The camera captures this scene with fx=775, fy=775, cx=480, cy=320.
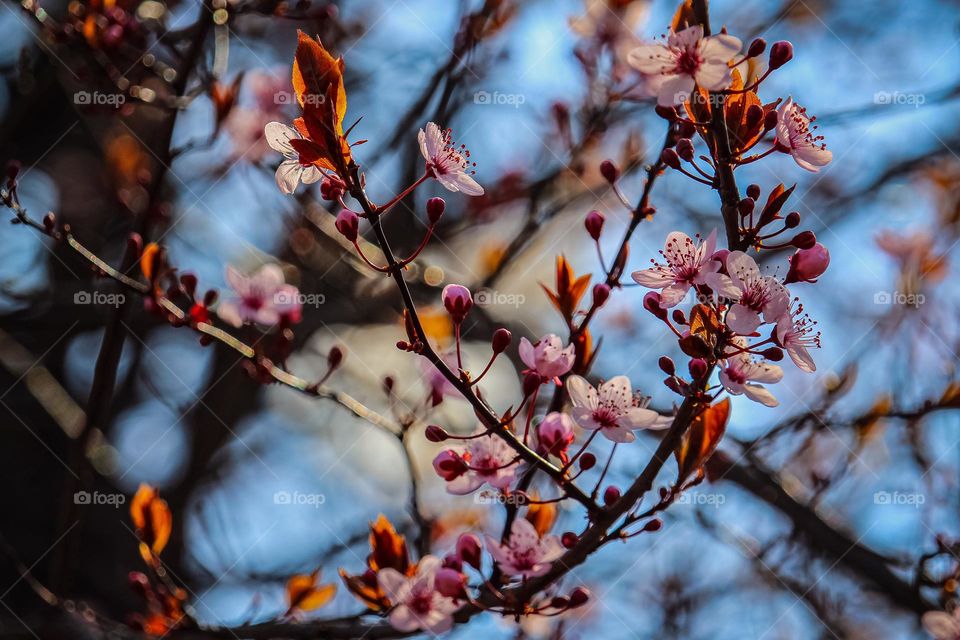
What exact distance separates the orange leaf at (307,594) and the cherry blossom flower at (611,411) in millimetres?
735

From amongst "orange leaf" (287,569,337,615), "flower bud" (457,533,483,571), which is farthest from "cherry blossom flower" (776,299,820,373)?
"orange leaf" (287,569,337,615)

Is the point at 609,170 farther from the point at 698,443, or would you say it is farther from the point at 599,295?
the point at 698,443

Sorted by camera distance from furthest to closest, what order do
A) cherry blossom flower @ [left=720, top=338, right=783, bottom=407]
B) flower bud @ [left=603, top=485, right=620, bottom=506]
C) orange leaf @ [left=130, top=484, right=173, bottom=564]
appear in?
orange leaf @ [left=130, top=484, right=173, bottom=564], flower bud @ [left=603, top=485, right=620, bottom=506], cherry blossom flower @ [left=720, top=338, right=783, bottom=407]

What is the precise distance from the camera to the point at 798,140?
43.1 inches

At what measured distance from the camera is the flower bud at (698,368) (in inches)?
38.7

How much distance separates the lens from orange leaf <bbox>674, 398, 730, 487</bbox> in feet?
3.62

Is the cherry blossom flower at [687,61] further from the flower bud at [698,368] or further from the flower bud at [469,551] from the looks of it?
the flower bud at [469,551]

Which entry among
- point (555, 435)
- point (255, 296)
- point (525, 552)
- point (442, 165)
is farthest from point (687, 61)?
point (255, 296)

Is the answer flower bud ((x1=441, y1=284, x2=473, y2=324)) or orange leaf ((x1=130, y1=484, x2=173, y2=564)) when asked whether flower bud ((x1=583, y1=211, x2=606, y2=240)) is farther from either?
orange leaf ((x1=130, y1=484, x2=173, y2=564))

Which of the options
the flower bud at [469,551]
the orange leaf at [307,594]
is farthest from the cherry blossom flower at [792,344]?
the orange leaf at [307,594]

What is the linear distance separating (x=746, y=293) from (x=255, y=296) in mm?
1261

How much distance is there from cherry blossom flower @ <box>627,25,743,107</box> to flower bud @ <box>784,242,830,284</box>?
243 mm

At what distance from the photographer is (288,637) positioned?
132 centimetres

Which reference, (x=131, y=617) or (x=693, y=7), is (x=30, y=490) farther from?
(x=693, y=7)
